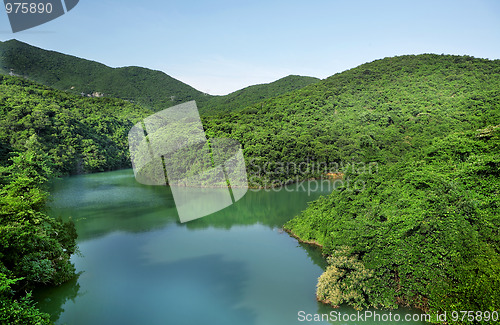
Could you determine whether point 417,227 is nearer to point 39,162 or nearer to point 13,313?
point 13,313

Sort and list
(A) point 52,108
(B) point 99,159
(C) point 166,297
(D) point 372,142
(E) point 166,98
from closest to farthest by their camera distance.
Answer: (C) point 166,297
(D) point 372,142
(A) point 52,108
(B) point 99,159
(E) point 166,98

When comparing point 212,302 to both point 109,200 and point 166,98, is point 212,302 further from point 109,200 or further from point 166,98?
point 166,98

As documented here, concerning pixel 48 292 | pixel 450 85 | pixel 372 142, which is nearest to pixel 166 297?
pixel 48 292

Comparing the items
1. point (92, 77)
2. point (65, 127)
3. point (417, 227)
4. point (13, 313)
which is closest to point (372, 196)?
point (417, 227)

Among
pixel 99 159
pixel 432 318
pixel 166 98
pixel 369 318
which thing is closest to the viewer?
pixel 432 318

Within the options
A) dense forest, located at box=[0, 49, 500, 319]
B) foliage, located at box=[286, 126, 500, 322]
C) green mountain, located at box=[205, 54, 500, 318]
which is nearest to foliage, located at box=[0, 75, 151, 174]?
dense forest, located at box=[0, 49, 500, 319]

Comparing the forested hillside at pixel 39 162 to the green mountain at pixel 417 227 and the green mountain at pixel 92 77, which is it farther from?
the green mountain at pixel 92 77

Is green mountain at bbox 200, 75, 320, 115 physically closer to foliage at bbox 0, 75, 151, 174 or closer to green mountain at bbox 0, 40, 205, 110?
green mountain at bbox 0, 40, 205, 110

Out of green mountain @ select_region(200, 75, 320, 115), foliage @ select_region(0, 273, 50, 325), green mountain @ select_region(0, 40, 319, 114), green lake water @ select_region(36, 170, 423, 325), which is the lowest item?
green lake water @ select_region(36, 170, 423, 325)

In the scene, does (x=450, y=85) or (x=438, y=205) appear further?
(x=450, y=85)
